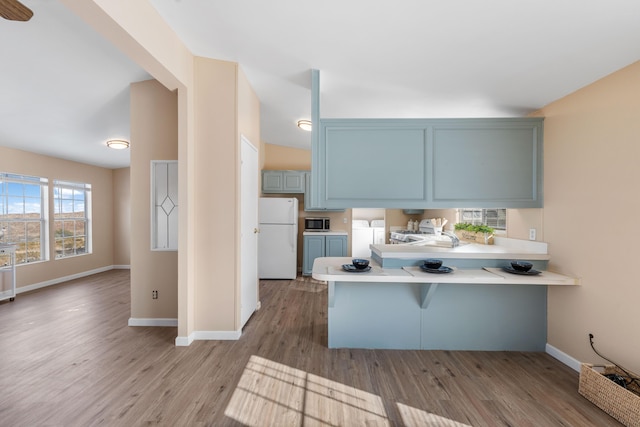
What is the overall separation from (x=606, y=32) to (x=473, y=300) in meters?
2.12

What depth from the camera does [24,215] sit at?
15.5 feet

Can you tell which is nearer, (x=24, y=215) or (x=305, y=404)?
(x=305, y=404)

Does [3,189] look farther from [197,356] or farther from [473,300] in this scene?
[473,300]

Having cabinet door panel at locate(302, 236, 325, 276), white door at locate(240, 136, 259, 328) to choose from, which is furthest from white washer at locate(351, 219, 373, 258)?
white door at locate(240, 136, 259, 328)

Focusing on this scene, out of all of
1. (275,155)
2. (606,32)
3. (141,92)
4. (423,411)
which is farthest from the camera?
(275,155)

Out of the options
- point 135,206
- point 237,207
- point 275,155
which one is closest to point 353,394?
point 237,207

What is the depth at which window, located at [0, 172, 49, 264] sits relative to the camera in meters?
4.45

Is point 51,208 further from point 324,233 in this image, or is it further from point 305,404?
point 305,404

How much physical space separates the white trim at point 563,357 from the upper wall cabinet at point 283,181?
4.26 meters

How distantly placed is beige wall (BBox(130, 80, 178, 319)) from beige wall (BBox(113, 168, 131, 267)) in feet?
12.2

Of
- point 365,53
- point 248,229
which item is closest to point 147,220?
point 248,229

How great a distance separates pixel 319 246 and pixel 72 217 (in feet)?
15.8

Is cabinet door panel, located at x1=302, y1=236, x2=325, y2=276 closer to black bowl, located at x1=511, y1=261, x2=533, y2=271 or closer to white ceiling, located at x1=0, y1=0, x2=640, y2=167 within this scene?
white ceiling, located at x1=0, y1=0, x2=640, y2=167

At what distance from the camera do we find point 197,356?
8.28ft
